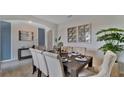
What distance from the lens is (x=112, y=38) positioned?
2230 mm

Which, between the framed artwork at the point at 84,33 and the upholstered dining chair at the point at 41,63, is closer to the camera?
the framed artwork at the point at 84,33

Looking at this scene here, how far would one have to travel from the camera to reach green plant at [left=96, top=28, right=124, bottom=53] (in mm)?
2174

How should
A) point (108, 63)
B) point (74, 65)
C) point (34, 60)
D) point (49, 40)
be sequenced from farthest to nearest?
point (34, 60), point (49, 40), point (74, 65), point (108, 63)

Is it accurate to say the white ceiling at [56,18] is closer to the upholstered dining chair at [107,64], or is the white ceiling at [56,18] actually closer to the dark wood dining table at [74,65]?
the dark wood dining table at [74,65]

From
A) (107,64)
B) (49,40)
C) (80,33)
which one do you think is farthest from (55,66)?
(107,64)

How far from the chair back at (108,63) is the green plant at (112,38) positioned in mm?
116

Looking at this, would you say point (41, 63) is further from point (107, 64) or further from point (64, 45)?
point (107, 64)

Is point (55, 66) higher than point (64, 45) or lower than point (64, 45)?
lower

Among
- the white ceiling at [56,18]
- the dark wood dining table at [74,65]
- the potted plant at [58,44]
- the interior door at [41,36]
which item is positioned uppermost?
the white ceiling at [56,18]

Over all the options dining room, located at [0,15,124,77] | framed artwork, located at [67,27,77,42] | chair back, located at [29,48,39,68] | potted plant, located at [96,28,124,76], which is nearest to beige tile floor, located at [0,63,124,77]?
dining room, located at [0,15,124,77]

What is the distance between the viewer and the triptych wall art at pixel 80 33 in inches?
89.7

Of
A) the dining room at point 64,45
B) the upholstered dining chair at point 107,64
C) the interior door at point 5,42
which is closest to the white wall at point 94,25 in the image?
the dining room at point 64,45

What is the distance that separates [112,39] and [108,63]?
1.41 ft
